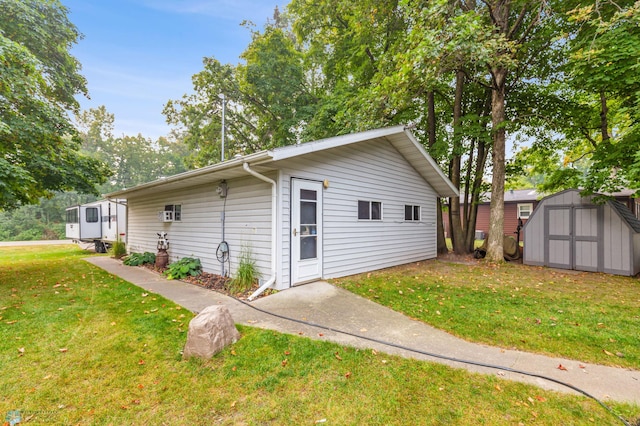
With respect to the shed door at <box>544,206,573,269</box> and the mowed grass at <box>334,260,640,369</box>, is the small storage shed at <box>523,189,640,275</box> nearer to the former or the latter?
the shed door at <box>544,206,573,269</box>

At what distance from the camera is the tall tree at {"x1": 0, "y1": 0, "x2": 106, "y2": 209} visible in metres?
6.18

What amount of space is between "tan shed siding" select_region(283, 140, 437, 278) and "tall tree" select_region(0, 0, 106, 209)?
5.95m

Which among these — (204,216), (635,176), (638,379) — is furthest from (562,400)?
(204,216)

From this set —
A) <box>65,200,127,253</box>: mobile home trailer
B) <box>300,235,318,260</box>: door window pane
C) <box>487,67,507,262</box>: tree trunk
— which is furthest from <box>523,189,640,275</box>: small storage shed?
<box>65,200,127,253</box>: mobile home trailer

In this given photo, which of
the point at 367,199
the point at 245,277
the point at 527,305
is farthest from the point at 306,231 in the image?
the point at 527,305

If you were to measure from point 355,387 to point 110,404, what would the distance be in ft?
6.68

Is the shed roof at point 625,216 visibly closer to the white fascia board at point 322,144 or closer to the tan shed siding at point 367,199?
the tan shed siding at point 367,199

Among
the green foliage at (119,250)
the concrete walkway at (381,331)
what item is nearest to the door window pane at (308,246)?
the concrete walkway at (381,331)

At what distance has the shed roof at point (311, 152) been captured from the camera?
4.88m

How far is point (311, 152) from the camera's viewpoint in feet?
17.9

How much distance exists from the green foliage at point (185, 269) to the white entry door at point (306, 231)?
2995 mm

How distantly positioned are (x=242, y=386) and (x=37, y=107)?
961 centimetres

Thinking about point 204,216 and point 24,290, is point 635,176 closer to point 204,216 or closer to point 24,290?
point 204,216

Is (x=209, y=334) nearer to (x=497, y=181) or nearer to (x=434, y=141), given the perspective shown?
(x=497, y=181)
